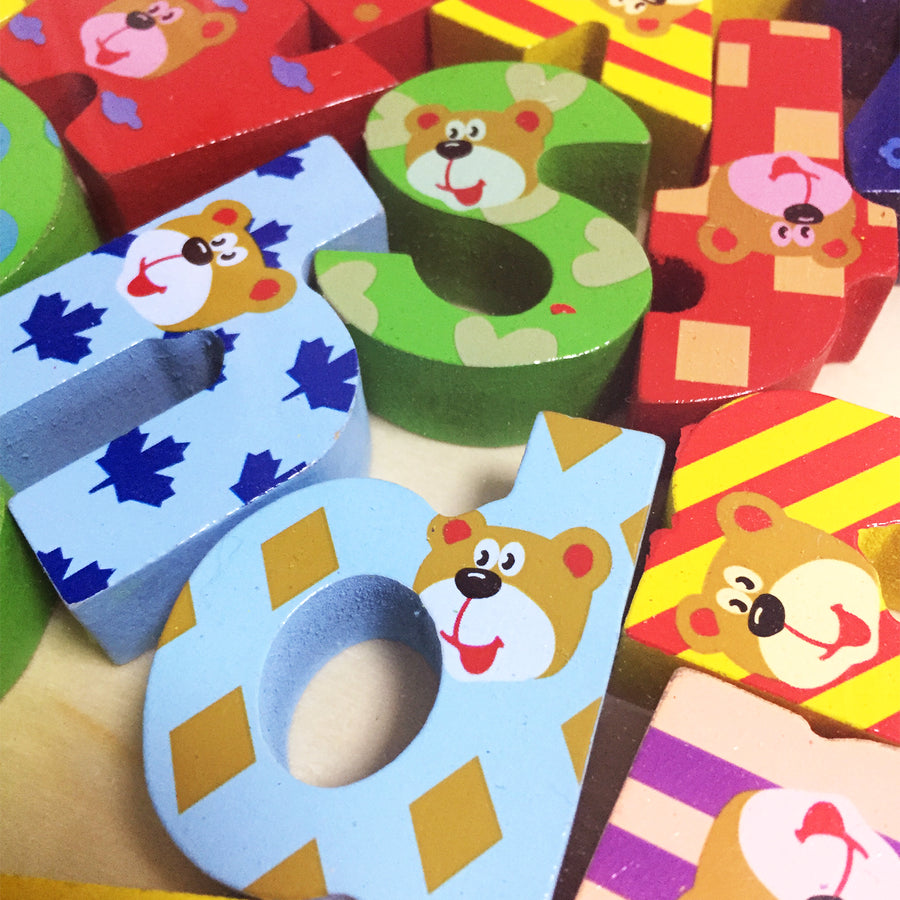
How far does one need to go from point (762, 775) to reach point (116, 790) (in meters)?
0.72

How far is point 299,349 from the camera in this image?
1.19m

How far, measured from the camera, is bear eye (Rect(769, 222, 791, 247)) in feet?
4.27

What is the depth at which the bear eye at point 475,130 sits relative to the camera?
140cm

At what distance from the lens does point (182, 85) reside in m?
1.44

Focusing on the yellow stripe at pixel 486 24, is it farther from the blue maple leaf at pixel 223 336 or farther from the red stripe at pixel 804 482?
the red stripe at pixel 804 482

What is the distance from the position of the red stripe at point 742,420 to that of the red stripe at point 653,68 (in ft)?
1.91

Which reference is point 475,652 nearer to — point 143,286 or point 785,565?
point 785,565

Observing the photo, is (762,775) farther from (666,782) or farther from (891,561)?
(891,561)

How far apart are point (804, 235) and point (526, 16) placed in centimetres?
62

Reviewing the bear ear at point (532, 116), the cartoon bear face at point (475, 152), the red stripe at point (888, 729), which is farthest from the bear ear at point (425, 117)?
the red stripe at point (888, 729)

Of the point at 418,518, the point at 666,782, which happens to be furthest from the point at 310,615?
the point at 666,782

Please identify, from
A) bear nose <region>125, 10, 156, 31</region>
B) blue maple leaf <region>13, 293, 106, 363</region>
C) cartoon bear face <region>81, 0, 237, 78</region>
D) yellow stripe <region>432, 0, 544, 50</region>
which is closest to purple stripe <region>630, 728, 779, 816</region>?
blue maple leaf <region>13, 293, 106, 363</region>

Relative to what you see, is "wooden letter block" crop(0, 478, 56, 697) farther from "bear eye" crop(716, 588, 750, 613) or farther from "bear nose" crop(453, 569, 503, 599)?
"bear eye" crop(716, 588, 750, 613)

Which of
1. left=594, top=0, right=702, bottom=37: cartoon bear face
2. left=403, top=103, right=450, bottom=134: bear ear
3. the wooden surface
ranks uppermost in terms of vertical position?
left=594, top=0, right=702, bottom=37: cartoon bear face
